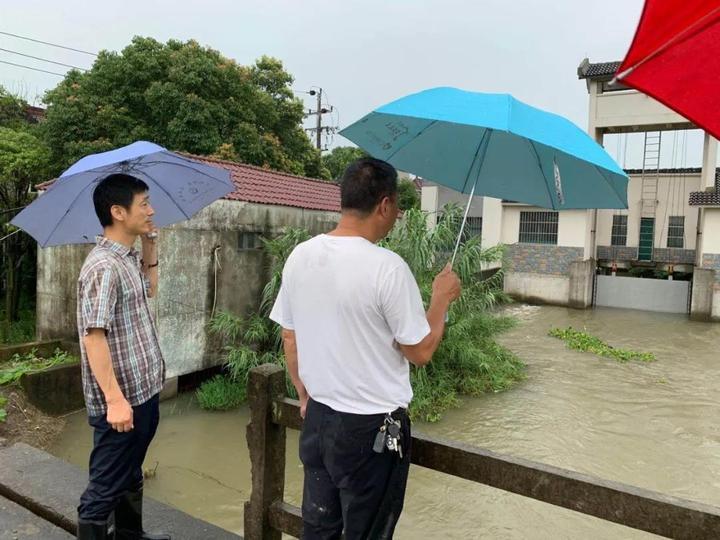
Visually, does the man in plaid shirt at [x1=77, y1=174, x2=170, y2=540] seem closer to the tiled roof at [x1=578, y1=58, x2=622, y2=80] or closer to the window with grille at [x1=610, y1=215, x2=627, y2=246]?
the tiled roof at [x1=578, y1=58, x2=622, y2=80]

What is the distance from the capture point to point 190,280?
687 centimetres

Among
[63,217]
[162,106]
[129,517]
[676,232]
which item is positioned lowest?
[129,517]

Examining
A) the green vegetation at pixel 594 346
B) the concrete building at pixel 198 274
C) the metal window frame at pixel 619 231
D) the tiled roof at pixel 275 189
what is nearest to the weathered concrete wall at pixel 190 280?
the concrete building at pixel 198 274

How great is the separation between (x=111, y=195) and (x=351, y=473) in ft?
4.76

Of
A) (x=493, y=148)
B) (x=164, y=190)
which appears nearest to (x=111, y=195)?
(x=164, y=190)

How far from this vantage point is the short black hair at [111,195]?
2143mm

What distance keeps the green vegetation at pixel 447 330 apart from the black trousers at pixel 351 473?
5.31 m

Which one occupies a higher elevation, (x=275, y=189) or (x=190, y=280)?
(x=275, y=189)

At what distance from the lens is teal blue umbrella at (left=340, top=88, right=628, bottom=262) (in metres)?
1.90

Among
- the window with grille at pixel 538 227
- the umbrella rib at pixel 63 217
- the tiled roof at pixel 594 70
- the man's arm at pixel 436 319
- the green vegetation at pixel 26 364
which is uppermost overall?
the tiled roof at pixel 594 70

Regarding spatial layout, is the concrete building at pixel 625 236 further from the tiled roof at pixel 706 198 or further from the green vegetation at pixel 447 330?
the green vegetation at pixel 447 330

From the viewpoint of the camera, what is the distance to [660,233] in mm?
18281

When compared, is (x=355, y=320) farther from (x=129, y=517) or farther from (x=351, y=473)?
(x=129, y=517)

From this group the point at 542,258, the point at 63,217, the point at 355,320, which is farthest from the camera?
the point at 542,258
